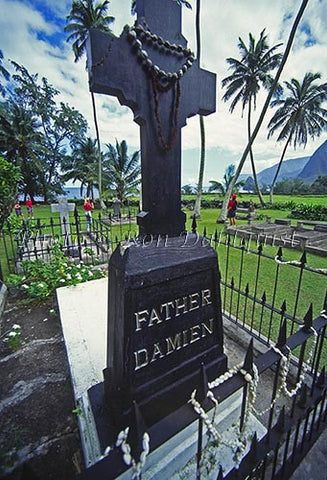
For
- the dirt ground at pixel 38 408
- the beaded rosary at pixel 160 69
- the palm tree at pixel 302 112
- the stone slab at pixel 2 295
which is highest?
the palm tree at pixel 302 112

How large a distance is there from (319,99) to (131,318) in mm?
27745

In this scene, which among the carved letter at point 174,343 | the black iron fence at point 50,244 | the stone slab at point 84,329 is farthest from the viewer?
Result: the black iron fence at point 50,244

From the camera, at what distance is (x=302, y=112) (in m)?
21.4

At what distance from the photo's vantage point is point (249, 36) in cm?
1476

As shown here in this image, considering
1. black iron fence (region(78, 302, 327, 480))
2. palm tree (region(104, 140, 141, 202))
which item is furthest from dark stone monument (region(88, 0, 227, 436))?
palm tree (region(104, 140, 141, 202))

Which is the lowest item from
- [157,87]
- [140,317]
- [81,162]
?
[140,317]

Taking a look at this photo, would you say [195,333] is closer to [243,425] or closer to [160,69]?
[243,425]

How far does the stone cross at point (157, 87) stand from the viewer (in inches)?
55.6

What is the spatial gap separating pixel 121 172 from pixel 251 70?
14.1 metres

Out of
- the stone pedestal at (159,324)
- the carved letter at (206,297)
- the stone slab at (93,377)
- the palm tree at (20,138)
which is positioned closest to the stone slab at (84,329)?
the stone slab at (93,377)

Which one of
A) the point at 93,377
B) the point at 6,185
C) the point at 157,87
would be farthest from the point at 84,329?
the point at 6,185

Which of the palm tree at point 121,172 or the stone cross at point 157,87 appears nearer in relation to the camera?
the stone cross at point 157,87

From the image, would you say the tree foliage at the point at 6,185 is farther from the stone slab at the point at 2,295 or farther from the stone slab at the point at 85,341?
the stone slab at the point at 85,341

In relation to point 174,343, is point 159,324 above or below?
above
